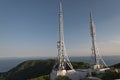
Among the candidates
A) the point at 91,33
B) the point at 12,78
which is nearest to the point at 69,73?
the point at 91,33

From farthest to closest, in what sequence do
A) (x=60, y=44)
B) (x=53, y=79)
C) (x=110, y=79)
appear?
1. (x=60, y=44)
2. (x=53, y=79)
3. (x=110, y=79)

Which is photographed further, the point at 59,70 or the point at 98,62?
the point at 98,62

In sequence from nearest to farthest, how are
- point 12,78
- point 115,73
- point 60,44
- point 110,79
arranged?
point 110,79 < point 115,73 < point 60,44 < point 12,78

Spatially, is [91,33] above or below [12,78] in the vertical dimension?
above

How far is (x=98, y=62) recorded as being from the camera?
39.7 m

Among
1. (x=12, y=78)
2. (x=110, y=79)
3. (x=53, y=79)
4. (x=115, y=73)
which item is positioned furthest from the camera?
(x=12, y=78)

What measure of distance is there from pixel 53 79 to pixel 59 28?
11012 millimetres

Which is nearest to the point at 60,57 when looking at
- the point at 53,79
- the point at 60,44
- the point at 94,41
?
the point at 60,44

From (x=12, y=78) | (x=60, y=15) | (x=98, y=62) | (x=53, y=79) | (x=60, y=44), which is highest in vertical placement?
(x=60, y=15)

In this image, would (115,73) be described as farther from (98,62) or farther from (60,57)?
(60,57)

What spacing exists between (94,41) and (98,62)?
16.1 ft

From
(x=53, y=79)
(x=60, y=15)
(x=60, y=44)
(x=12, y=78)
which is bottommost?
(x=12, y=78)

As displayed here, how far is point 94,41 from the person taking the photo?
39188mm

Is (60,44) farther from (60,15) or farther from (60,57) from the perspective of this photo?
(60,15)
